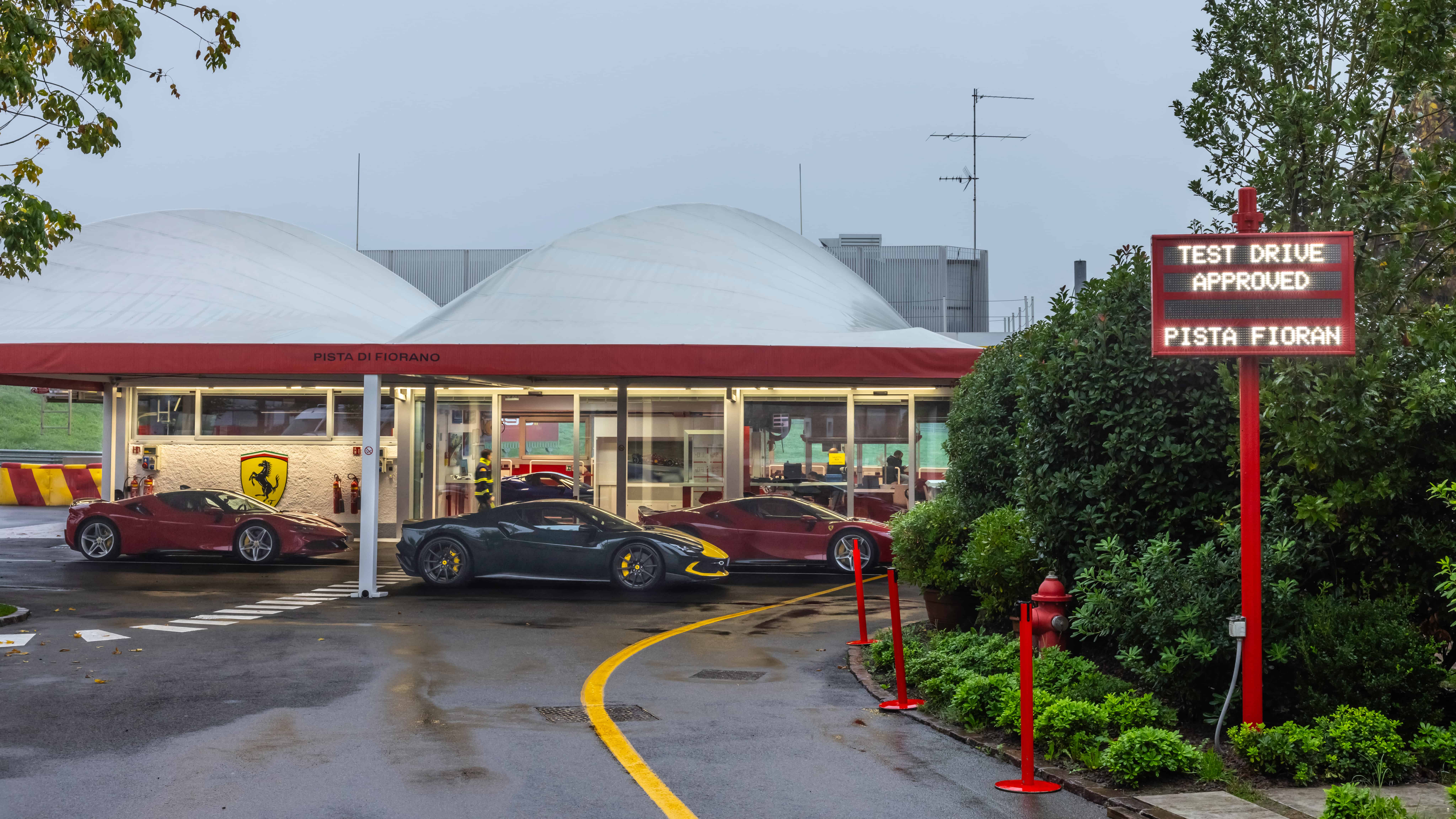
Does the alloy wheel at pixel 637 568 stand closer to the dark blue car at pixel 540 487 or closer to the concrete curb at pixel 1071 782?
the dark blue car at pixel 540 487

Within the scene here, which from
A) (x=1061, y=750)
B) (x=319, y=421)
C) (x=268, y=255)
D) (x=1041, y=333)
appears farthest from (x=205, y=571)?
(x=1061, y=750)

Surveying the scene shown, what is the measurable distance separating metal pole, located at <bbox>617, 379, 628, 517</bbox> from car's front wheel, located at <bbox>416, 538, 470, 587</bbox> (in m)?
5.86

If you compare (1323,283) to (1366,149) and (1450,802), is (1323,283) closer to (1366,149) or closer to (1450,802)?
(1366,149)

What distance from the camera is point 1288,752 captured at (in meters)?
6.78

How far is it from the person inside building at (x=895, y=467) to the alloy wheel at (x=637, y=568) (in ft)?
23.1

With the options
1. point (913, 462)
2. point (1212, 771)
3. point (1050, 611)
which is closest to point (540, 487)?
point (913, 462)

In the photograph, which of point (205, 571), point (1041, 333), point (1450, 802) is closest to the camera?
point (1450, 802)

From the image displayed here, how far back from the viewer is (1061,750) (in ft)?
24.4

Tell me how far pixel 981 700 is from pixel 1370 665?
7.91 feet

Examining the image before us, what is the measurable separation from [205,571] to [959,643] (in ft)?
44.7

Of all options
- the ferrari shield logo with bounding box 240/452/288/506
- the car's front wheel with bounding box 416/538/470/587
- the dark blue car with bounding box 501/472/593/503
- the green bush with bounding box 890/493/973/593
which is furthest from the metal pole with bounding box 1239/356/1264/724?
the ferrari shield logo with bounding box 240/452/288/506

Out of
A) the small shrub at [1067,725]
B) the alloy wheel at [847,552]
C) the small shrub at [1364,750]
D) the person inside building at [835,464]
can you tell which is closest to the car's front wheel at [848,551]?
the alloy wheel at [847,552]

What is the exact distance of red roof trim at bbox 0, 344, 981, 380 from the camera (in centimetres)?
1808

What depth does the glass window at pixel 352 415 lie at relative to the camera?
25.2 metres
